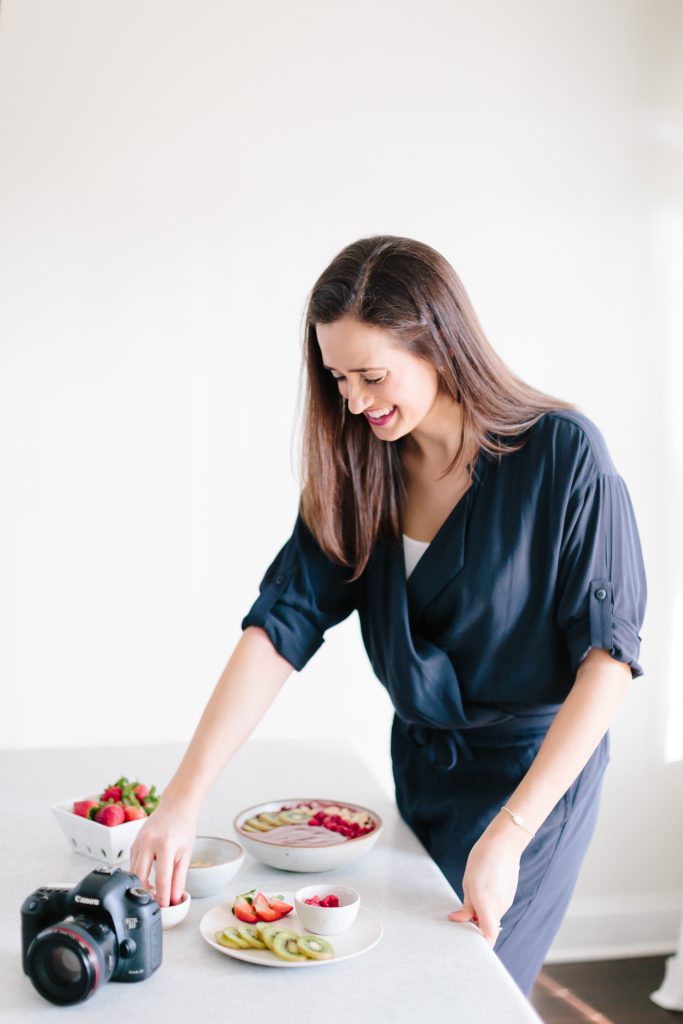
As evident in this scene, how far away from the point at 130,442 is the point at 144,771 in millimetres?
1194

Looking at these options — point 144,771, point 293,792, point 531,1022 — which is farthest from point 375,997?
point 144,771

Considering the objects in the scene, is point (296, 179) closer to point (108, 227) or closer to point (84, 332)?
point (108, 227)

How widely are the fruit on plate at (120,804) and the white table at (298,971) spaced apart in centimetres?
7

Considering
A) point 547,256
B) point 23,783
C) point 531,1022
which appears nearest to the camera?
point 531,1022

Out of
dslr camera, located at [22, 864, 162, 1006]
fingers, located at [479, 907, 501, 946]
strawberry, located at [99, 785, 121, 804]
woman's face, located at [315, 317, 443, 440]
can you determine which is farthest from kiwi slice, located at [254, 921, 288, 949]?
woman's face, located at [315, 317, 443, 440]

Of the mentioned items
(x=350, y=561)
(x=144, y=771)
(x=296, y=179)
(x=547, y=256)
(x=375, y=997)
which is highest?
(x=296, y=179)

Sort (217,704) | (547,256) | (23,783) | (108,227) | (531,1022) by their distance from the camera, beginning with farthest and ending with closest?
(547,256) < (108,227) < (23,783) < (217,704) < (531,1022)

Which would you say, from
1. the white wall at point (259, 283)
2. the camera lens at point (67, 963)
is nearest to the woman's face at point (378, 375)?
the camera lens at point (67, 963)

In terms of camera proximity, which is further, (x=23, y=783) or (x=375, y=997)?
(x=23, y=783)

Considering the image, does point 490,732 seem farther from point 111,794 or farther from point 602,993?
point 602,993

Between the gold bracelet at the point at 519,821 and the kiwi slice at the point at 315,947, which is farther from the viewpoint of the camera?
the gold bracelet at the point at 519,821

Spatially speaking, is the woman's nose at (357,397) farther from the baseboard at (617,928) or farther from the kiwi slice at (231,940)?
the baseboard at (617,928)

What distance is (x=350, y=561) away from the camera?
155 cm

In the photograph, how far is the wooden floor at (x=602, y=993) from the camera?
8.31ft
